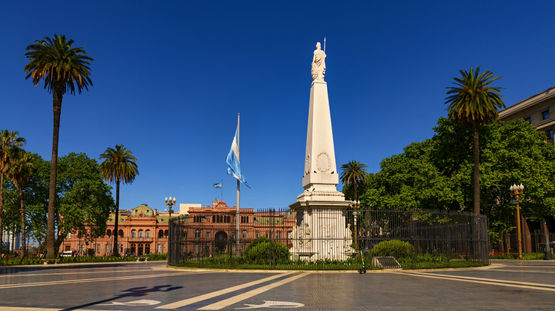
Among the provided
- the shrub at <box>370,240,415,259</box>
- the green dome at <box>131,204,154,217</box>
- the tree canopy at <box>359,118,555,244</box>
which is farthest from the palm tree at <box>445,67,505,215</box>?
the green dome at <box>131,204,154,217</box>

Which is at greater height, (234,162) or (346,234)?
(234,162)

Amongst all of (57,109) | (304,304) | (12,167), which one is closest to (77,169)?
(12,167)

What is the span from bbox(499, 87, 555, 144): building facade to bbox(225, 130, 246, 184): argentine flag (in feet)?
114

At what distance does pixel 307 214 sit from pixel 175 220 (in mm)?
8361

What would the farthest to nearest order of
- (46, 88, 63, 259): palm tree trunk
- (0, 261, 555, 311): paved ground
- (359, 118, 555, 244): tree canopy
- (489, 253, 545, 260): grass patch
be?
(359, 118, 555, 244): tree canopy → (46, 88, 63, 259): palm tree trunk → (489, 253, 545, 260): grass patch → (0, 261, 555, 311): paved ground

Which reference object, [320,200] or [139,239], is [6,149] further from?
[139,239]

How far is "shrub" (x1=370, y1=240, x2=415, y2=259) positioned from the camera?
23188 millimetres

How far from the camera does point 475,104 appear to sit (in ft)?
111

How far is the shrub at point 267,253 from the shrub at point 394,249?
486cm

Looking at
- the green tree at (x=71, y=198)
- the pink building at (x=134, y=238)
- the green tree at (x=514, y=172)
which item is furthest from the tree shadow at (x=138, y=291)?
the pink building at (x=134, y=238)

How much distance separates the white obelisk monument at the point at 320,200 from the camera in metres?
23.5

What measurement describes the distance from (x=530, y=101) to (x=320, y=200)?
4163 centimetres

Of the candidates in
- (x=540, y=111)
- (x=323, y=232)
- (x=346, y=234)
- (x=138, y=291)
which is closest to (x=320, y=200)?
(x=323, y=232)

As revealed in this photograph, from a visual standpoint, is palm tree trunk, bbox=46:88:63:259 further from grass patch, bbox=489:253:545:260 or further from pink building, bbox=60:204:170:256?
pink building, bbox=60:204:170:256
